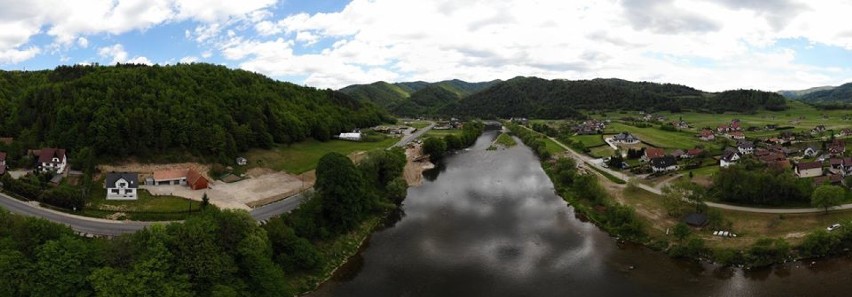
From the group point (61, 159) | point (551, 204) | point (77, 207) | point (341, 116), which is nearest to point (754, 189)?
point (551, 204)

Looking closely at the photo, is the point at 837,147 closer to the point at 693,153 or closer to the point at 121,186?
the point at 693,153

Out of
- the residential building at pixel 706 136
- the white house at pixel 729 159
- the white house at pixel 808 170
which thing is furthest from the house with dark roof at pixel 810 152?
the residential building at pixel 706 136

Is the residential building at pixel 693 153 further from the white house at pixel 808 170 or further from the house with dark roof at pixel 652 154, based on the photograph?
the white house at pixel 808 170

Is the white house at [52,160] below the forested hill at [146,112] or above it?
below

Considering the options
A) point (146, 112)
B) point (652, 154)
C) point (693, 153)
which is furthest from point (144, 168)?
point (693, 153)

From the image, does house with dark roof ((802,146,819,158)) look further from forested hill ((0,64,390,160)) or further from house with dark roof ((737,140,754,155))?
forested hill ((0,64,390,160))
